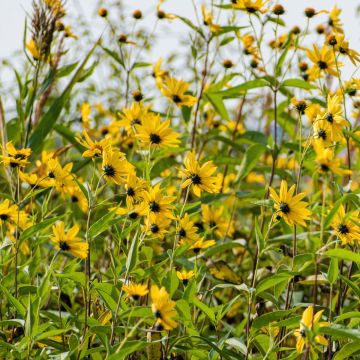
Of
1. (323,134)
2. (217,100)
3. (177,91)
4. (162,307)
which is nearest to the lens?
(162,307)

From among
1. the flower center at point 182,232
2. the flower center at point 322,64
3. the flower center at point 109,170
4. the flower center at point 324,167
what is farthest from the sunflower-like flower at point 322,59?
the flower center at point 109,170

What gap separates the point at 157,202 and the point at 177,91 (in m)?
0.69

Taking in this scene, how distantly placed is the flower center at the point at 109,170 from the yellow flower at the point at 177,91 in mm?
658

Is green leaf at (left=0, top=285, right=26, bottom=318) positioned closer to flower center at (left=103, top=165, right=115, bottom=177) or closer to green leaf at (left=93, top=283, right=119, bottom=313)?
green leaf at (left=93, top=283, right=119, bottom=313)

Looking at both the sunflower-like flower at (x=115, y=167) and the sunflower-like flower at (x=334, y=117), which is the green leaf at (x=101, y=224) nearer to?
the sunflower-like flower at (x=115, y=167)

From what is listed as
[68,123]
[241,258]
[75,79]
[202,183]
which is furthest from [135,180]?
[68,123]

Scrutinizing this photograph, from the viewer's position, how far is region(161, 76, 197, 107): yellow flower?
6.97 feet

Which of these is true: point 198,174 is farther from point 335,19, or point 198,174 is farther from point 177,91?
point 335,19

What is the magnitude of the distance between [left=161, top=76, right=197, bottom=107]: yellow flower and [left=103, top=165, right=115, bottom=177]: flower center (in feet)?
2.16

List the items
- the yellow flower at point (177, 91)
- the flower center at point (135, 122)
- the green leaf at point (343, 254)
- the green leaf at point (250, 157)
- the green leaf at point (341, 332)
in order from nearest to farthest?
the green leaf at point (341, 332) < the green leaf at point (343, 254) < the flower center at point (135, 122) < the yellow flower at point (177, 91) < the green leaf at point (250, 157)

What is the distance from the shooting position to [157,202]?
1522 millimetres

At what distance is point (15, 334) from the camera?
1.71m

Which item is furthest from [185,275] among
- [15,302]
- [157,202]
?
[15,302]

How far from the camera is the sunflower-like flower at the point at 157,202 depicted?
151 cm
